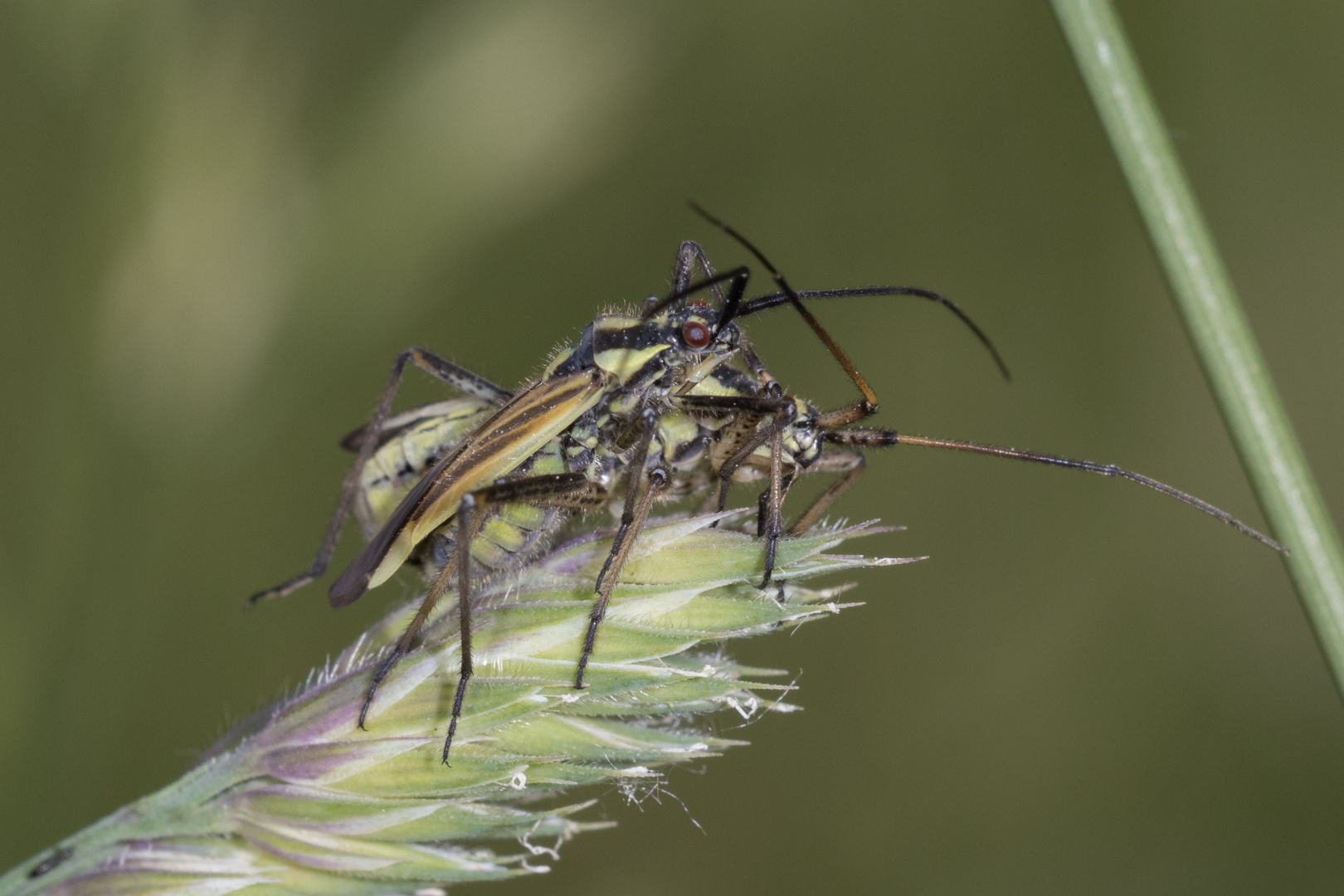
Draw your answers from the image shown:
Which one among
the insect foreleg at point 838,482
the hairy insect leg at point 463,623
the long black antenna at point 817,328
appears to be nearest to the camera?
the hairy insect leg at point 463,623

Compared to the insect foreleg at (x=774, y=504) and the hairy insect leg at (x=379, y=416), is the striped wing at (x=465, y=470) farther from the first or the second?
the insect foreleg at (x=774, y=504)

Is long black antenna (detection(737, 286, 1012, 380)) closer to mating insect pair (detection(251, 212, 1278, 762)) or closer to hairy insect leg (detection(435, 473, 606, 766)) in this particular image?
mating insect pair (detection(251, 212, 1278, 762))

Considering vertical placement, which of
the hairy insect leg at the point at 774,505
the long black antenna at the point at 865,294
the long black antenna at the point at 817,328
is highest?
the long black antenna at the point at 865,294

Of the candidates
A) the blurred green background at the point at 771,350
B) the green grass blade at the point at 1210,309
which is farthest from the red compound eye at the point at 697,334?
the green grass blade at the point at 1210,309

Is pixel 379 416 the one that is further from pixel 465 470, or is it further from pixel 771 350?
pixel 771 350

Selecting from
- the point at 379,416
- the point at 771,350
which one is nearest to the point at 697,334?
the point at 379,416

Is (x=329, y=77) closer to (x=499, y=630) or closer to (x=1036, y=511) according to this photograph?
(x=499, y=630)

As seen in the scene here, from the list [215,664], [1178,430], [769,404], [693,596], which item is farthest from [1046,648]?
[215,664]

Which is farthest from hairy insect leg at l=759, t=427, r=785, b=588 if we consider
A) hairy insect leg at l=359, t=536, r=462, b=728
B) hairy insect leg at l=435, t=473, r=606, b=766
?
Answer: hairy insect leg at l=359, t=536, r=462, b=728
